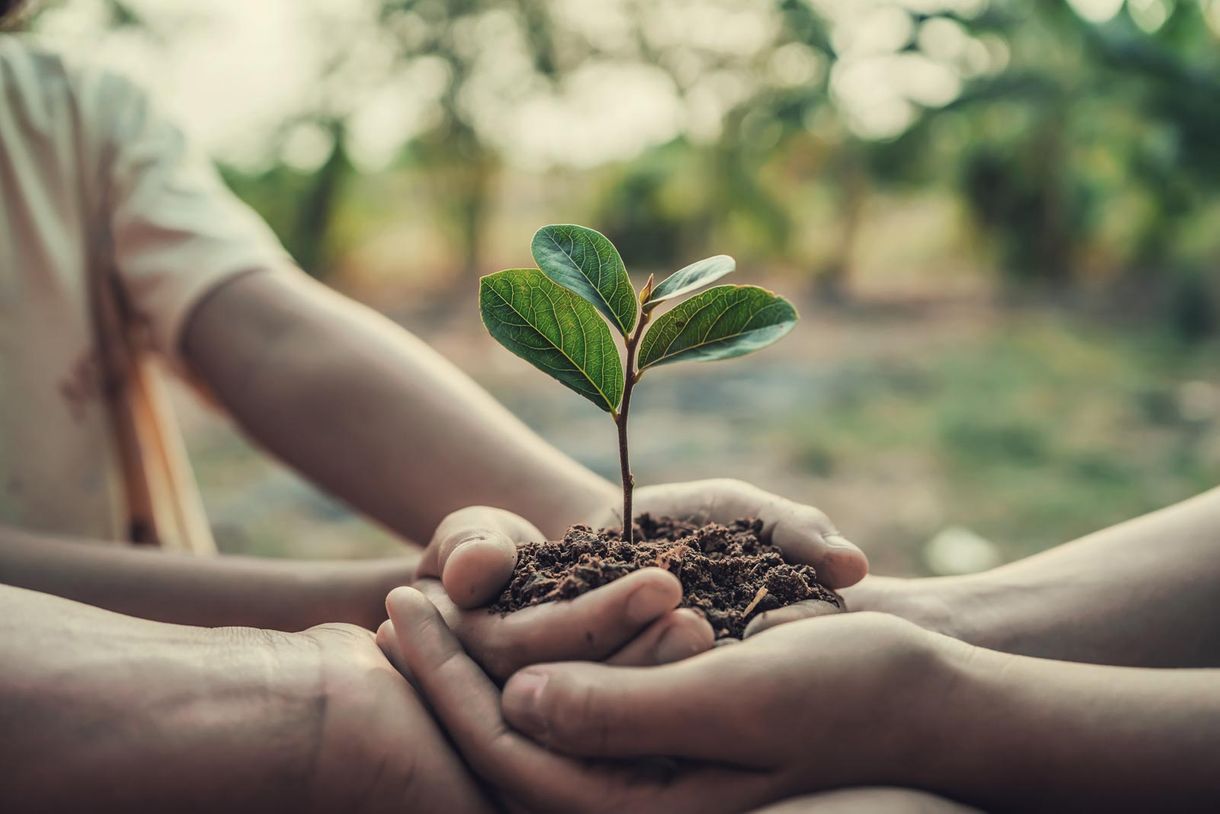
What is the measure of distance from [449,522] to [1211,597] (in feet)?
2.96

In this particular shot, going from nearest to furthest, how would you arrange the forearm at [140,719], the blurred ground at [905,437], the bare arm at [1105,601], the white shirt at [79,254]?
the forearm at [140,719] < the bare arm at [1105,601] < the white shirt at [79,254] < the blurred ground at [905,437]

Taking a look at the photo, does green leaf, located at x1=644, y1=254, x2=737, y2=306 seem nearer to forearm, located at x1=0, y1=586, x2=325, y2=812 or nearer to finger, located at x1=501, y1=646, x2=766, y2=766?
finger, located at x1=501, y1=646, x2=766, y2=766

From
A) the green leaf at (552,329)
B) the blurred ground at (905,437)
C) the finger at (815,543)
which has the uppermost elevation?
the blurred ground at (905,437)

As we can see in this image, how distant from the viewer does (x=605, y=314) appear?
1.04 m

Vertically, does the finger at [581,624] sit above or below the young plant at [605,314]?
below

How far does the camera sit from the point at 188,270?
5.17ft

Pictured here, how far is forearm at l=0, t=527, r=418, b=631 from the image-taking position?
131cm

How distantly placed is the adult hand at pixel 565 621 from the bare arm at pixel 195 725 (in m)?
0.09

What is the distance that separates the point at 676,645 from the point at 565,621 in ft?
0.33

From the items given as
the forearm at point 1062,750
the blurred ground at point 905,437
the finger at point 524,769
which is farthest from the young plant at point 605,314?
the blurred ground at point 905,437

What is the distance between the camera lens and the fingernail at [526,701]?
84 cm

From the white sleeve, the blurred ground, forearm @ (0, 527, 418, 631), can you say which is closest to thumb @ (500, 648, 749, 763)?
forearm @ (0, 527, 418, 631)

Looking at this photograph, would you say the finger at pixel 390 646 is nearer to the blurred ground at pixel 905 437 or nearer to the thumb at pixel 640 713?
the thumb at pixel 640 713

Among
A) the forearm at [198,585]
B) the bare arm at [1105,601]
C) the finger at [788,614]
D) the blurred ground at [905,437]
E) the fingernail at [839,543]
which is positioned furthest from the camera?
the blurred ground at [905,437]
